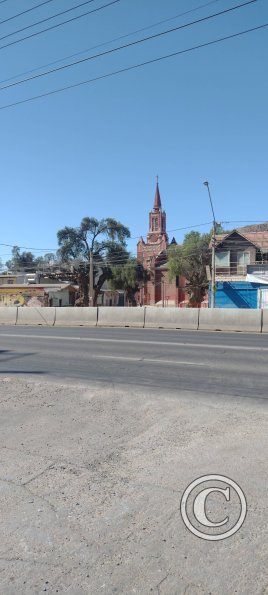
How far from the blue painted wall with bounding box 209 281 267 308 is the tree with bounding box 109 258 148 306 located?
2980 centimetres

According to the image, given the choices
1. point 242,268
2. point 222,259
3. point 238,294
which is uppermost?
point 222,259

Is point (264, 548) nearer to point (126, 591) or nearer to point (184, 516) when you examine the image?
point (184, 516)

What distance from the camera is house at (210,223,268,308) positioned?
3869 cm

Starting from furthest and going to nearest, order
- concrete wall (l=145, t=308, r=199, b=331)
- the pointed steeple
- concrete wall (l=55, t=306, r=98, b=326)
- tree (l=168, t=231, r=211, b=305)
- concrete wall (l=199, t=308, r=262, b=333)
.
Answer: the pointed steeple < tree (l=168, t=231, r=211, b=305) < concrete wall (l=55, t=306, r=98, b=326) < concrete wall (l=145, t=308, r=199, b=331) < concrete wall (l=199, t=308, r=262, b=333)

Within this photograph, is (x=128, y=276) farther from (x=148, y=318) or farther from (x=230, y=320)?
(x=230, y=320)

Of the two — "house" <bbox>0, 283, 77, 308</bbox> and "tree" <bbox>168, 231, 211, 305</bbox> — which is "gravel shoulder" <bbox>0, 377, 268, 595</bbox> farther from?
"tree" <bbox>168, 231, 211, 305</bbox>

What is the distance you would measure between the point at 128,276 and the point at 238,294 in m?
32.2

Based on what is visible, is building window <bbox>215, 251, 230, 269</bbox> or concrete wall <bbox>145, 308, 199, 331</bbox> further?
building window <bbox>215, 251, 230, 269</bbox>

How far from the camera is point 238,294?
3931 cm

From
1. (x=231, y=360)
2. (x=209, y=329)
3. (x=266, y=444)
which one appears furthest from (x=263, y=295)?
(x=266, y=444)

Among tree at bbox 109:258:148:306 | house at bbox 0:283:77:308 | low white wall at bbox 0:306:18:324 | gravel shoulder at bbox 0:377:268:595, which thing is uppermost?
tree at bbox 109:258:148:306

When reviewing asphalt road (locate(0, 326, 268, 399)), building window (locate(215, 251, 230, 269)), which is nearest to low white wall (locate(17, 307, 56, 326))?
asphalt road (locate(0, 326, 268, 399))

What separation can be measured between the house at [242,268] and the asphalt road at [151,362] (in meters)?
23.6

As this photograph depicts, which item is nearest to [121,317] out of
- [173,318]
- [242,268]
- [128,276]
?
[173,318]
